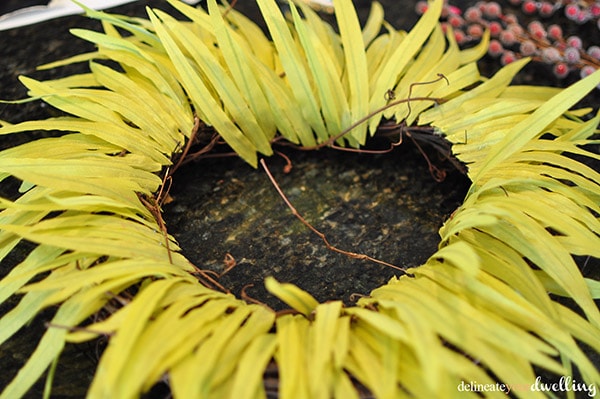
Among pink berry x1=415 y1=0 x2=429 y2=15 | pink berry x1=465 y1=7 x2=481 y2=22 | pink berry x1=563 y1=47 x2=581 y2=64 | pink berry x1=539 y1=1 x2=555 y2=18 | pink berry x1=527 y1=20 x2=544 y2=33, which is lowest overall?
pink berry x1=563 y1=47 x2=581 y2=64

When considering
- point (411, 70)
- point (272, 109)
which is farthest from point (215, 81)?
point (411, 70)

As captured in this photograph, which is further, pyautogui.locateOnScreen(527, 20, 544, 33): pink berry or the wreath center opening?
pyautogui.locateOnScreen(527, 20, 544, 33): pink berry

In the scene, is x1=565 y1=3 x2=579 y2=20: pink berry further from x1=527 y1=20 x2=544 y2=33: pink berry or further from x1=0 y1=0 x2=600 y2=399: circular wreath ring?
x1=0 y1=0 x2=600 y2=399: circular wreath ring

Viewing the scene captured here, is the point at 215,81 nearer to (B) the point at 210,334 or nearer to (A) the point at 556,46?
(B) the point at 210,334

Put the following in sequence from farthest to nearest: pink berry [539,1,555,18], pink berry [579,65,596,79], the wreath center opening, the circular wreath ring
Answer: pink berry [539,1,555,18]
pink berry [579,65,596,79]
the wreath center opening
the circular wreath ring

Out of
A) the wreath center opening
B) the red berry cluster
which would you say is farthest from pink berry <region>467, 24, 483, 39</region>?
the wreath center opening

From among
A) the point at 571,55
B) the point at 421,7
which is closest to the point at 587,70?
the point at 571,55
